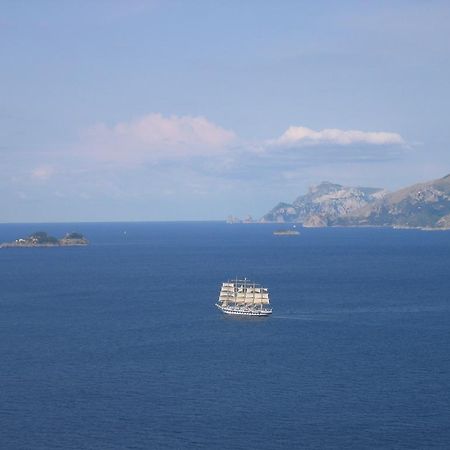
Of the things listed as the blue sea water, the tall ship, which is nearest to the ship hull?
the tall ship

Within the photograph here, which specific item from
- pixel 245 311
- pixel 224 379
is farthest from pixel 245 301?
pixel 224 379

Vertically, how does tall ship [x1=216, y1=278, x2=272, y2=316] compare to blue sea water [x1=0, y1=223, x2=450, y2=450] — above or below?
above

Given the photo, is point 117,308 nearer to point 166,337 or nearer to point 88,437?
point 166,337

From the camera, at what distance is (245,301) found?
172375 mm

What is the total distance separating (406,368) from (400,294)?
8479cm

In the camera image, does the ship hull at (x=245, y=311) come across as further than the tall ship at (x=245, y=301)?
No

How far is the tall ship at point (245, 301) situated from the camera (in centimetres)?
16762

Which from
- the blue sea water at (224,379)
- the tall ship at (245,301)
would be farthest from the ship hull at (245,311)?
A: the blue sea water at (224,379)

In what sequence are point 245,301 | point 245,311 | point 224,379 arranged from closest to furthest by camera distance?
point 224,379 → point 245,311 → point 245,301

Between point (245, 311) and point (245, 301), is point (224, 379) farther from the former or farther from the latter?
point (245, 301)

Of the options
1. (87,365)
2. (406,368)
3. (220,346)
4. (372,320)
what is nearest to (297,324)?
→ (372,320)

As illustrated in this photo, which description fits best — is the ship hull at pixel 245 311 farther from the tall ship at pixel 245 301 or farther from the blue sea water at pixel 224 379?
the blue sea water at pixel 224 379

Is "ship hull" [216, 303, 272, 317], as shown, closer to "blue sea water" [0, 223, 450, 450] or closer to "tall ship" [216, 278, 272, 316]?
"tall ship" [216, 278, 272, 316]

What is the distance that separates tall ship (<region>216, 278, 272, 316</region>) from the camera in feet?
550
